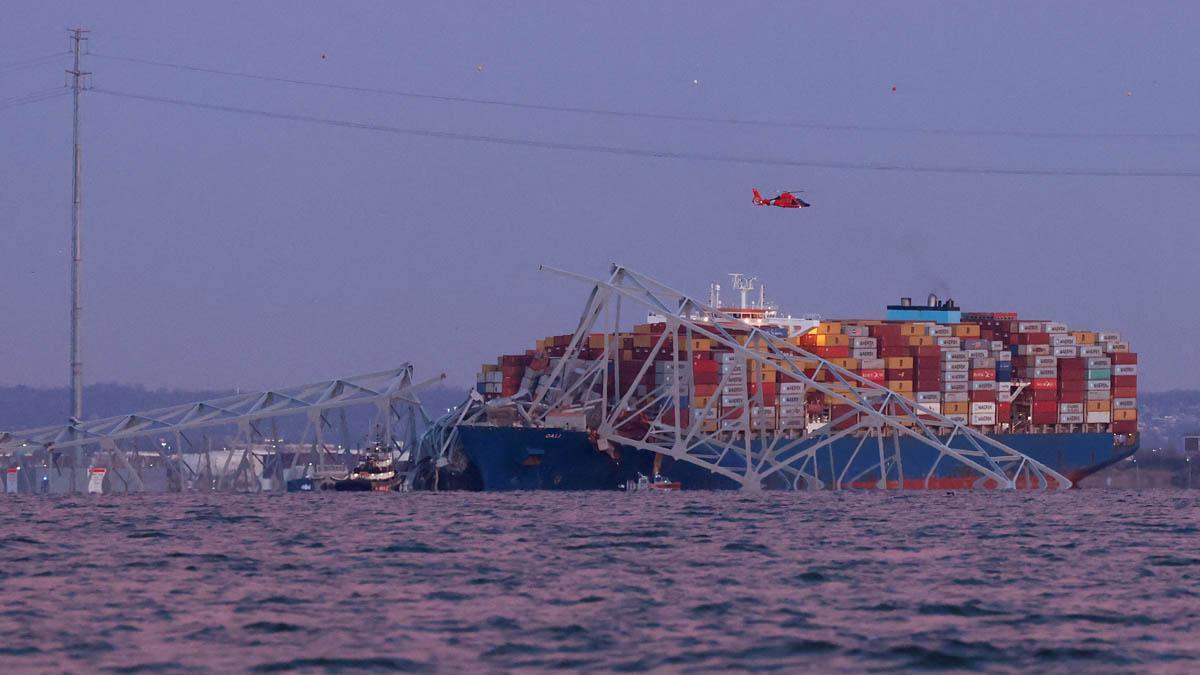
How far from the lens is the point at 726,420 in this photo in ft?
410

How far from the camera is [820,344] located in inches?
5364

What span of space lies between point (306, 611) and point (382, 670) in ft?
23.4

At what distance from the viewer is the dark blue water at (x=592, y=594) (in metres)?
29.1

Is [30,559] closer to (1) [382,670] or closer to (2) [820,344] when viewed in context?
(1) [382,670]

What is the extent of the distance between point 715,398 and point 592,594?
67821 mm

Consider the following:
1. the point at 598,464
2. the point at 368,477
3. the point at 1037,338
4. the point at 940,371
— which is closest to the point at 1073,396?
the point at 1037,338

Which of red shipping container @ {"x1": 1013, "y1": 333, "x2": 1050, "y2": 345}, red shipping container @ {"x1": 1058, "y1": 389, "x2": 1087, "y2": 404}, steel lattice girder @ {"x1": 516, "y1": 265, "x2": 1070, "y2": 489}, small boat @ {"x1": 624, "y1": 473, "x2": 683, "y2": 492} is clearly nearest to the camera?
steel lattice girder @ {"x1": 516, "y1": 265, "x2": 1070, "y2": 489}

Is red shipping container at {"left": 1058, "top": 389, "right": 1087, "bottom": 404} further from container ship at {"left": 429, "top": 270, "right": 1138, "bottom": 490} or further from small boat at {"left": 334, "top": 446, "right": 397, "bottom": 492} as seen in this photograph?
small boat at {"left": 334, "top": 446, "right": 397, "bottom": 492}

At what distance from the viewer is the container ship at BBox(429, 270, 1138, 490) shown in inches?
4321

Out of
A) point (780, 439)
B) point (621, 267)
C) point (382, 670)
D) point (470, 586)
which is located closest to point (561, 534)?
point (470, 586)

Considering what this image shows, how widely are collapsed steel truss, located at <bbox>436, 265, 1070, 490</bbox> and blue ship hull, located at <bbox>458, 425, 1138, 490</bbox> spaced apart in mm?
244

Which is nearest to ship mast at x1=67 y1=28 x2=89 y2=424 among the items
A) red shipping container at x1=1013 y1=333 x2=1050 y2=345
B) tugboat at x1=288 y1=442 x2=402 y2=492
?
tugboat at x1=288 y1=442 x2=402 y2=492

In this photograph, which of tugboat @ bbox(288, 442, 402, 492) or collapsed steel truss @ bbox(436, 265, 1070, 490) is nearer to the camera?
collapsed steel truss @ bbox(436, 265, 1070, 490)

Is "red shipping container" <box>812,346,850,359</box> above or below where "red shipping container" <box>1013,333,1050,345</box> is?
below
